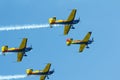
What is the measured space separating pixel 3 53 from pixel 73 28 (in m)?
18.7

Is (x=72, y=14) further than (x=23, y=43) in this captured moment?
Yes

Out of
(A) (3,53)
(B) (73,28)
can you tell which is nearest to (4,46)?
(A) (3,53)

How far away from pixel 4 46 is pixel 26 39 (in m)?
7.12

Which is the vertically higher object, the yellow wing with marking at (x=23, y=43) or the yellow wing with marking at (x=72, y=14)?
the yellow wing with marking at (x=72, y=14)

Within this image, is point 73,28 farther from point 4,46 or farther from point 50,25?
point 4,46

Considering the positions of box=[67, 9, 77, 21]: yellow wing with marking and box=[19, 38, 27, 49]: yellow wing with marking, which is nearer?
box=[19, 38, 27, 49]: yellow wing with marking

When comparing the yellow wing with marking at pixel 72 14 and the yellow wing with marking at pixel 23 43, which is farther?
the yellow wing with marking at pixel 72 14

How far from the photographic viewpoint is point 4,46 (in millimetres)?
199750

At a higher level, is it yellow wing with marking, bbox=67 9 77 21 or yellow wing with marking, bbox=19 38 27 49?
yellow wing with marking, bbox=67 9 77 21

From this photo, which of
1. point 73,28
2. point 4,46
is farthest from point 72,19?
point 4,46

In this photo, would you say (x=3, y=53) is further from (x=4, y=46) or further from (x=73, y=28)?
(x=73, y=28)

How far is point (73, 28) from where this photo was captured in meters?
200

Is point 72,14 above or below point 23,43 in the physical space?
above

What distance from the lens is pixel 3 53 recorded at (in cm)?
19825
